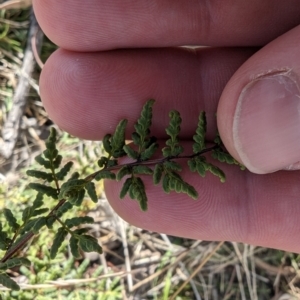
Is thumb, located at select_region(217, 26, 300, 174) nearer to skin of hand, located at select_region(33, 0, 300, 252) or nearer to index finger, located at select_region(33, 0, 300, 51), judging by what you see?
skin of hand, located at select_region(33, 0, 300, 252)

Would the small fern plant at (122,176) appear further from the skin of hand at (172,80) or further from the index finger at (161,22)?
the index finger at (161,22)

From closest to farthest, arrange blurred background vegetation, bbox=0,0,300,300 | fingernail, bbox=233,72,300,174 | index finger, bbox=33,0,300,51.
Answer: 1. fingernail, bbox=233,72,300,174
2. index finger, bbox=33,0,300,51
3. blurred background vegetation, bbox=0,0,300,300

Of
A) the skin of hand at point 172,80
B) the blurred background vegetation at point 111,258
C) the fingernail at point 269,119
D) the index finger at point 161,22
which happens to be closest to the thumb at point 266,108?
the fingernail at point 269,119

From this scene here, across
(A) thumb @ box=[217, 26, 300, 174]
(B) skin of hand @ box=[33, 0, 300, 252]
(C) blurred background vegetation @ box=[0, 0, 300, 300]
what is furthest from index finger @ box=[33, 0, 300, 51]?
(C) blurred background vegetation @ box=[0, 0, 300, 300]

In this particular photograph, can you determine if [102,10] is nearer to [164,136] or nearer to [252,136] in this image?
[164,136]

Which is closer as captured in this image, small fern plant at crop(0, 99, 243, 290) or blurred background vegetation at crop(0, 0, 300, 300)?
small fern plant at crop(0, 99, 243, 290)

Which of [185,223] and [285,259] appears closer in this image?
[185,223]

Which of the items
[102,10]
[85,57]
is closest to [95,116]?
[85,57]
